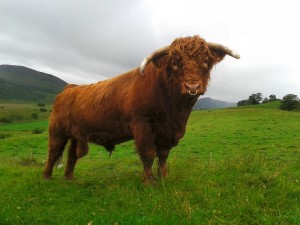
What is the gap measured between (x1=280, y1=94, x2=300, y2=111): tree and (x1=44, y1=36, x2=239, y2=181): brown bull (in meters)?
73.5

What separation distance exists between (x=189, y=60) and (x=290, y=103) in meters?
75.4

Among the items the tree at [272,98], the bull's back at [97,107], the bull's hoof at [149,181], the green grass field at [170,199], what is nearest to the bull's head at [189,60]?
the bull's back at [97,107]

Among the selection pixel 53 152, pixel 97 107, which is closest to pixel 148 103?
pixel 97 107

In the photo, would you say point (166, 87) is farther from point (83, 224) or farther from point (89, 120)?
point (83, 224)

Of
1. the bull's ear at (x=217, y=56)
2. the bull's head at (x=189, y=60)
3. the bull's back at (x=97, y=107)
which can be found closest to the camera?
the bull's head at (x=189, y=60)

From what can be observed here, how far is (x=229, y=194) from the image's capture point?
6391 millimetres

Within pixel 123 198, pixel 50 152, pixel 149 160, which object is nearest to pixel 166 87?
pixel 149 160

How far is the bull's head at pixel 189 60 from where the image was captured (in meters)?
5.86

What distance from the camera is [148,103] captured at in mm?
6957

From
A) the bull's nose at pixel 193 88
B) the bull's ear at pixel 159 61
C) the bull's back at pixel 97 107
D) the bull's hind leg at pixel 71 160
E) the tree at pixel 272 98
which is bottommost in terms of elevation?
the bull's hind leg at pixel 71 160

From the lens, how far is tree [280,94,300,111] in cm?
7512

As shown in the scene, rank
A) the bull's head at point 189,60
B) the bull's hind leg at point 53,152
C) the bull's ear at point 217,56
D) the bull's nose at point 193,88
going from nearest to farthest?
the bull's nose at point 193,88 → the bull's head at point 189,60 → the bull's ear at point 217,56 → the bull's hind leg at point 53,152

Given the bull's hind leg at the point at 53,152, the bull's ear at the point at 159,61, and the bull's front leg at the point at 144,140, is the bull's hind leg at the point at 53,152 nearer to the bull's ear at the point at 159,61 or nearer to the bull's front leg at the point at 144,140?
the bull's front leg at the point at 144,140

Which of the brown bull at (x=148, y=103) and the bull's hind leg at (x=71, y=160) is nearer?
the brown bull at (x=148, y=103)
